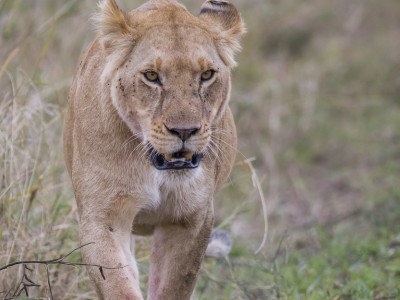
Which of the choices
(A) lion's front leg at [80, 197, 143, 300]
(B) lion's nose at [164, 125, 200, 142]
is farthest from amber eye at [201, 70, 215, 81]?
(A) lion's front leg at [80, 197, 143, 300]

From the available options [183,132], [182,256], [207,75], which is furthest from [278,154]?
[183,132]

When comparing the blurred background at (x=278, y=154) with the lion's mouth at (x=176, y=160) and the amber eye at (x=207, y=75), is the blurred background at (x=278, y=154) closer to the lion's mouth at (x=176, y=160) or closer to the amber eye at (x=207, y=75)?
the lion's mouth at (x=176, y=160)

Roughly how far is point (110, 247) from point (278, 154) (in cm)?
607

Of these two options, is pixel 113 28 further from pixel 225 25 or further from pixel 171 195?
pixel 171 195

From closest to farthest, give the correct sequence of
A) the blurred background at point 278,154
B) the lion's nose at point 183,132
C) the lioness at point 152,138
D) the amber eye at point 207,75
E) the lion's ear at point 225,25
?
1. the lion's nose at point 183,132
2. the lioness at point 152,138
3. the amber eye at point 207,75
4. the lion's ear at point 225,25
5. the blurred background at point 278,154

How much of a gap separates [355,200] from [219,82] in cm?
459

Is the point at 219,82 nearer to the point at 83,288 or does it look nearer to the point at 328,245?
the point at 83,288

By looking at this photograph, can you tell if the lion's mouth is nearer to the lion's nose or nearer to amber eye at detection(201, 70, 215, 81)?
the lion's nose

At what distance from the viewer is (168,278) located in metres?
5.02

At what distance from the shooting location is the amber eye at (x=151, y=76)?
4609 millimetres

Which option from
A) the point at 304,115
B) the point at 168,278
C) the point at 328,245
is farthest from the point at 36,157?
the point at 304,115

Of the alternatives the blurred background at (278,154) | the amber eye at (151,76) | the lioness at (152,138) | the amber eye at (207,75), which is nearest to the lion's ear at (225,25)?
the lioness at (152,138)

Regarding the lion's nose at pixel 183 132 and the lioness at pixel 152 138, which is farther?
the lioness at pixel 152 138

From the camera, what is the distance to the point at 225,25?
16.8ft
